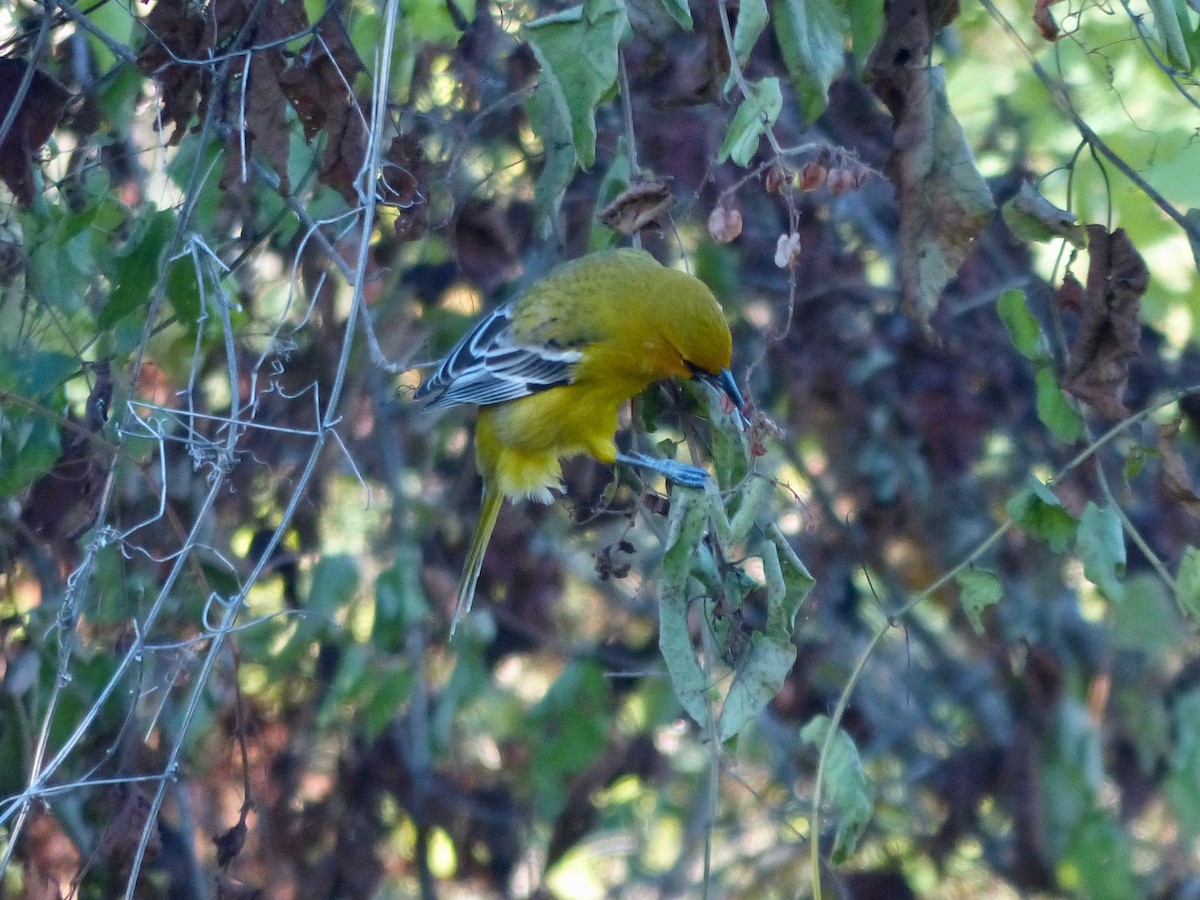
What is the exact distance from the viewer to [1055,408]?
2.21 meters

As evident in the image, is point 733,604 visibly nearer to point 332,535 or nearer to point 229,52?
point 229,52

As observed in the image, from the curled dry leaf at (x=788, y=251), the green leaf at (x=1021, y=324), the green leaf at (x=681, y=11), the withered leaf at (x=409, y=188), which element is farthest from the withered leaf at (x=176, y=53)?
the green leaf at (x=1021, y=324)

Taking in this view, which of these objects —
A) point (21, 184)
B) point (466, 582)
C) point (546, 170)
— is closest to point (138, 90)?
point (21, 184)

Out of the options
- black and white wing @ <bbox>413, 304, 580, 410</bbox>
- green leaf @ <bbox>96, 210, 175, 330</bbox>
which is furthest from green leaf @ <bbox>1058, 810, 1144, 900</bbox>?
green leaf @ <bbox>96, 210, 175, 330</bbox>

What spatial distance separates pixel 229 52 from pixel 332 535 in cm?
308

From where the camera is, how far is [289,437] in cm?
389

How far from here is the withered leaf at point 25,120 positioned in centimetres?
241

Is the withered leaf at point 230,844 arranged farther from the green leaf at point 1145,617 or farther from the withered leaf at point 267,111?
the green leaf at point 1145,617

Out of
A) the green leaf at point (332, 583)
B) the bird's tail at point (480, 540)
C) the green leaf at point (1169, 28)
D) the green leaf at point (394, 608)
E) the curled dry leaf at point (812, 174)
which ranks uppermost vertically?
the green leaf at point (1169, 28)

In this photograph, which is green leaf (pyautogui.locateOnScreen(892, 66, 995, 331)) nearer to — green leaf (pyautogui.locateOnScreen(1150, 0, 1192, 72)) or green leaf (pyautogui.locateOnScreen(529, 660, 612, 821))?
green leaf (pyautogui.locateOnScreen(1150, 0, 1192, 72))

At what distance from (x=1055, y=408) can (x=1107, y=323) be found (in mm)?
178

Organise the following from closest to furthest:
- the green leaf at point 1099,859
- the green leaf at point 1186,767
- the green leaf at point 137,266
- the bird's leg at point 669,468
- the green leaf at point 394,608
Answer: the green leaf at point 137,266 → the bird's leg at point 669,468 → the green leaf at point 394,608 → the green leaf at point 1099,859 → the green leaf at point 1186,767

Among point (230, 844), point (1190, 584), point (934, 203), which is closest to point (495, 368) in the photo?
point (230, 844)

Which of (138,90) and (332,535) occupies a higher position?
(138,90)
